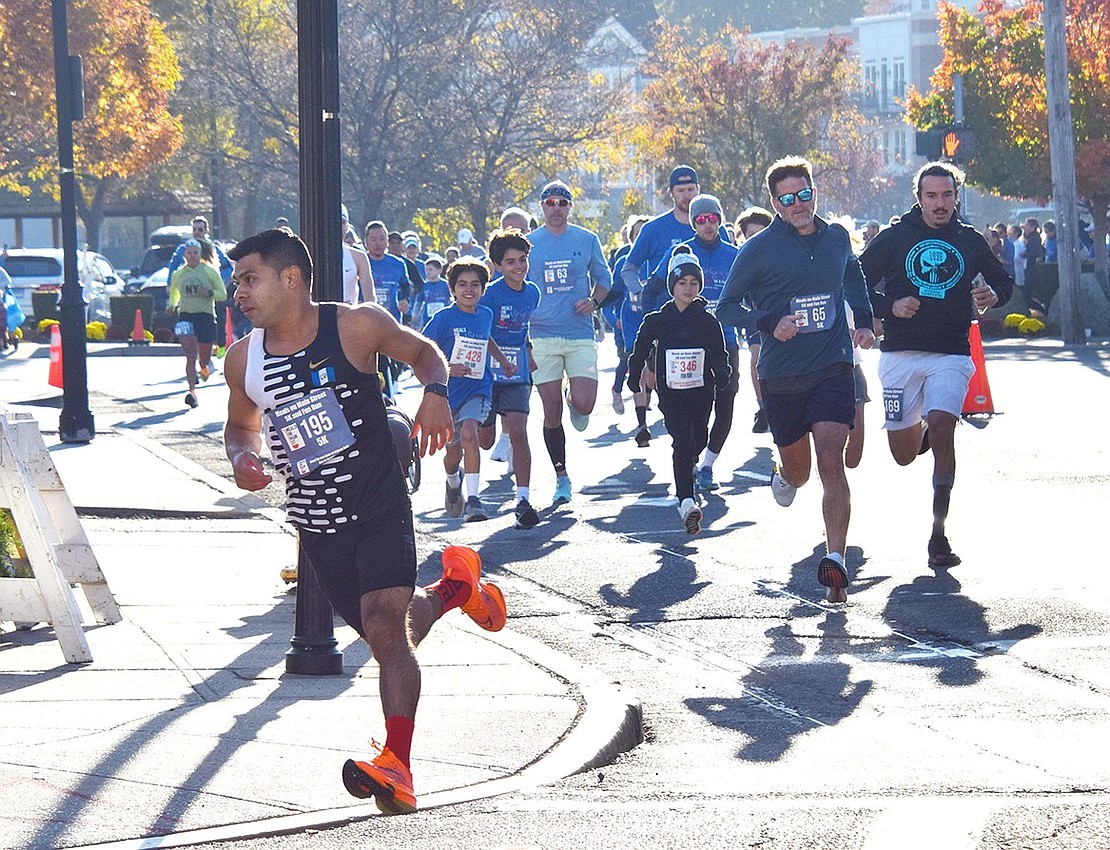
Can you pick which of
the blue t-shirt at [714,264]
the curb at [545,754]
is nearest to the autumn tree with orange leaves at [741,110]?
the blue t-shirt at [714,264]

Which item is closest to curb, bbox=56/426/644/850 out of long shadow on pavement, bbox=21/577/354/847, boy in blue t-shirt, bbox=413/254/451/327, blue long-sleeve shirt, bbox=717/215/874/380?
long shadow on pavement, bbox=21/577/354/847

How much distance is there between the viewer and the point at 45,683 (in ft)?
26.0

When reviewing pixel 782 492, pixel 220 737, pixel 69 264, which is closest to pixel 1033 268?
pixel 69 264

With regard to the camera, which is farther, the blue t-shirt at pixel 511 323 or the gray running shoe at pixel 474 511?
the blue t-shirt at pixel 511 323

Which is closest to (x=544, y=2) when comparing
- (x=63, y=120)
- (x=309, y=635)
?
(x=63, y=120)

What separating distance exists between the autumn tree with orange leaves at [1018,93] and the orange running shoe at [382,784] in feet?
119

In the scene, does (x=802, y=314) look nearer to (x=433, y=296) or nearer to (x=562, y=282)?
(x=562, y=282)

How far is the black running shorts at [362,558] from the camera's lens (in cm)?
618

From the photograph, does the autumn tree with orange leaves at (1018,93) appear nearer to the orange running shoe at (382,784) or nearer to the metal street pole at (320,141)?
the metal street pole at (320,141)

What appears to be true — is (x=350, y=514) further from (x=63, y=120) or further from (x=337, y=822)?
(x=63, y=120)

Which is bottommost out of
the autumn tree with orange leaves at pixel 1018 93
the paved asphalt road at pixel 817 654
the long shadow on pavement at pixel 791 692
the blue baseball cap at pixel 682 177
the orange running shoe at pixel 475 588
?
the long shadow on pavement at pixel 791 692

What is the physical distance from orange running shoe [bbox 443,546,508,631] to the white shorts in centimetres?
413

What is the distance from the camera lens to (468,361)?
1286cm

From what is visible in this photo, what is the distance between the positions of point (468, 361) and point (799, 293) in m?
3.21
